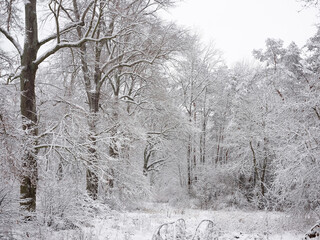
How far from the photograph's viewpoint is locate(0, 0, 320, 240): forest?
5.38 meters

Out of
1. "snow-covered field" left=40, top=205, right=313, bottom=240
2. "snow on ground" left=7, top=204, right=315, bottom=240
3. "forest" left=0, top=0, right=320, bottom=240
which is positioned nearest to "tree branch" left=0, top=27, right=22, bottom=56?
"forest" left=0, top=0, right=320, bottom=240

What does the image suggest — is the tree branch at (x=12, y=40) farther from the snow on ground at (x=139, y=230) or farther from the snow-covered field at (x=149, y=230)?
the snow-covered field at (x=149, y=230)

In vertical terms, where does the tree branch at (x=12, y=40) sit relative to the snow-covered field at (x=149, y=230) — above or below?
above

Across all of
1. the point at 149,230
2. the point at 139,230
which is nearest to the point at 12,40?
the point at 139,230

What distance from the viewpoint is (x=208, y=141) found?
23453 millimetres

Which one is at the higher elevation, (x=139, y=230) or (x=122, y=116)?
(x=122, y=116)

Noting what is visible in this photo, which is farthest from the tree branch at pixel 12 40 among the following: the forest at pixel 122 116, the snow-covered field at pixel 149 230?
the snow-covered field at pixel 149 230

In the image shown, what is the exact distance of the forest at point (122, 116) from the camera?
17.6ft

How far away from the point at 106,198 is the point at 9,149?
6.66 meters

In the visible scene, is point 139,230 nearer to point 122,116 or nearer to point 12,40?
point 122,116

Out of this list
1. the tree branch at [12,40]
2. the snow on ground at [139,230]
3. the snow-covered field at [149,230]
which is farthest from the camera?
the tree branch at [12,40]

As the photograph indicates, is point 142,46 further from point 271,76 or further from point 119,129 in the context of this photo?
point 271,76

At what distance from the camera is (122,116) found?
9.86 metres

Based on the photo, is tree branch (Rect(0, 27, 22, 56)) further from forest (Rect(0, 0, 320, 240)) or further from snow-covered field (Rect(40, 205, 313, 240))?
snow-covered field (Rect(40, 205, 313, 240))
